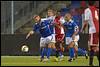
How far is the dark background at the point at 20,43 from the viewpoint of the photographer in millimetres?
23953

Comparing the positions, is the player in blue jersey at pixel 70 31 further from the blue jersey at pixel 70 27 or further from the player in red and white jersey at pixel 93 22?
the player in red and white jersey at pixel 93 22

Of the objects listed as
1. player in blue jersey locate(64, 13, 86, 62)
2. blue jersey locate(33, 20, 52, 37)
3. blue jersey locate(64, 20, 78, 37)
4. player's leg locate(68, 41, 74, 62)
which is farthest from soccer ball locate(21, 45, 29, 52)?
blue jersey locate(33, 20, 52, 37)

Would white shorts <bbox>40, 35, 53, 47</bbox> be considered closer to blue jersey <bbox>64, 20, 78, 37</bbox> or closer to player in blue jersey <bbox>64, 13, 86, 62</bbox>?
player in blue jersey <bbox>64, 13, 86, 62</bbox>

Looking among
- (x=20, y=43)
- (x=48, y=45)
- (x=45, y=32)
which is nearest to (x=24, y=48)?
(x=20, y=43)

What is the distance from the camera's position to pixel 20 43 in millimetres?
24062

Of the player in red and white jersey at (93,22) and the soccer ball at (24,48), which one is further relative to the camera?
the soccer ball at (24,48)

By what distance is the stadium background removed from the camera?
24047 millimetres

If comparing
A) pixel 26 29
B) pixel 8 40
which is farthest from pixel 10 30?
pixel 26 29

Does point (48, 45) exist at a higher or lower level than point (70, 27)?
lower

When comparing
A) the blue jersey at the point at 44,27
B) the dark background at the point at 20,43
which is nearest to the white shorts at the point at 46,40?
the blue jersey at the point at 44,27

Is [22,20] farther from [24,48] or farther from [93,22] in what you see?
[93,22]

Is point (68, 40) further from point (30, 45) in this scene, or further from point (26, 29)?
point (26, 29)

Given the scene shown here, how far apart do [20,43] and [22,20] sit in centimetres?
365

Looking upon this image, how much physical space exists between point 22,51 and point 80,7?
5.45 metres
